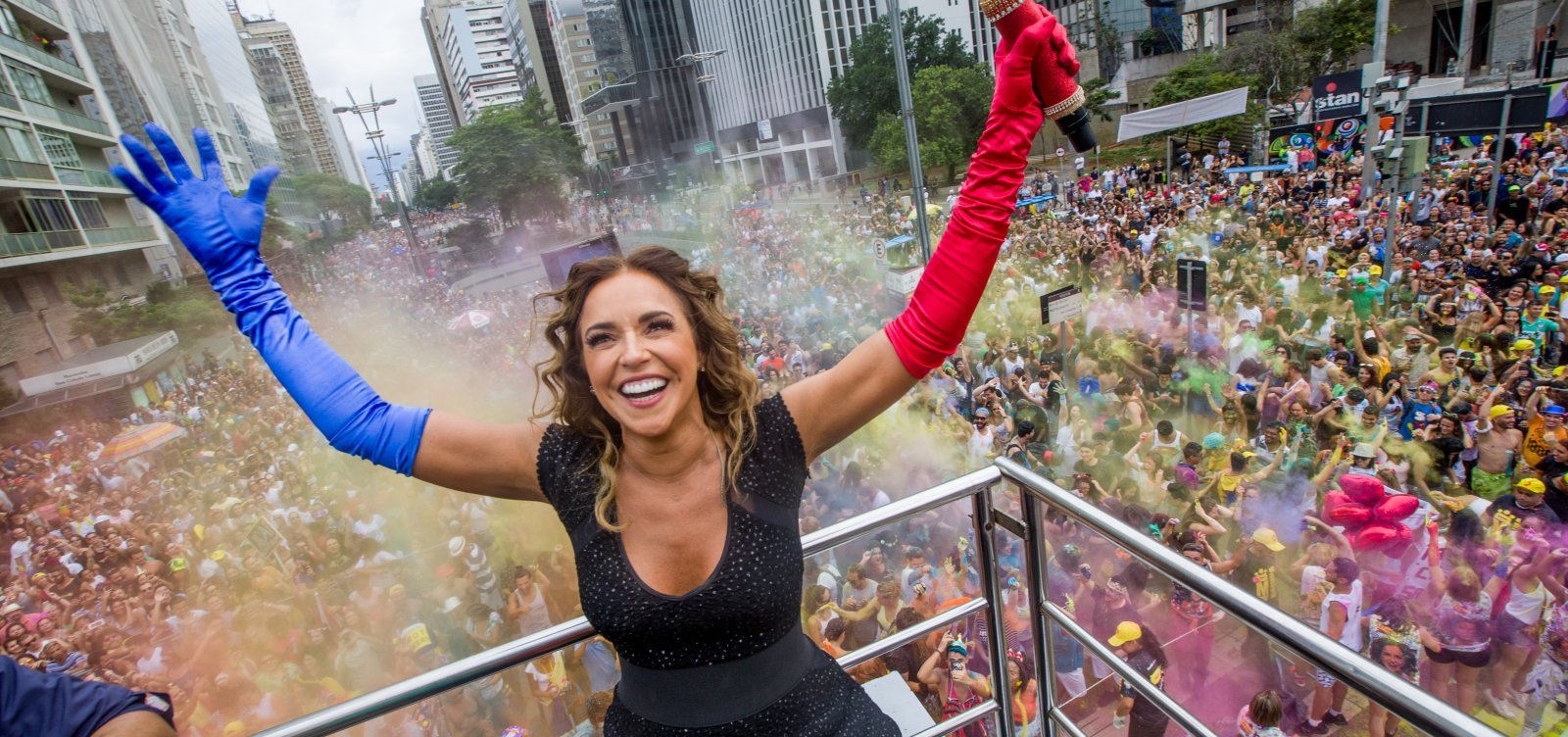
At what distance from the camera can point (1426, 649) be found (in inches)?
146

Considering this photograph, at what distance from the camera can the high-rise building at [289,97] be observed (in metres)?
12.0

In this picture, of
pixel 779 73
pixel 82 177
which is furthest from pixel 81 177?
pixel 779 73

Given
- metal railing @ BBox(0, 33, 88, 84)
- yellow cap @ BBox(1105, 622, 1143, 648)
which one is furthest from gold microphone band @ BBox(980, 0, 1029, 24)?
metal railing @ BBox(0, 33, 88, 84)

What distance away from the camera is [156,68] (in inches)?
351

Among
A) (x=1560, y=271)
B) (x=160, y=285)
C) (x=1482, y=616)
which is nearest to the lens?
(x=1482, y=616)

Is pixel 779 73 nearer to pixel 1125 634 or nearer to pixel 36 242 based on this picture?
pixel 36 242

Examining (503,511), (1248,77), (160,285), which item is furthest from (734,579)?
(1248,77)

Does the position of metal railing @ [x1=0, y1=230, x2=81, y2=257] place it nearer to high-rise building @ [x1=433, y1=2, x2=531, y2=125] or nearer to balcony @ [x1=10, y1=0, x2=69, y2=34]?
balcony @ [x1=10, y1=0, x2=69, y2=34]

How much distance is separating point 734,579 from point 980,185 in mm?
803

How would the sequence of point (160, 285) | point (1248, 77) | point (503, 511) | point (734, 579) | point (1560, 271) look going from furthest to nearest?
point (1248, 77) → point (160, 285) → point (1560, 271) → point (503, 511) → point (734, 579)

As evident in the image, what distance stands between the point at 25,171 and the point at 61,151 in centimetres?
41

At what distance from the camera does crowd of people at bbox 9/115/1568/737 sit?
3.67 meters

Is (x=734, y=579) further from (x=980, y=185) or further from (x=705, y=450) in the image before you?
(x=980, y=185)

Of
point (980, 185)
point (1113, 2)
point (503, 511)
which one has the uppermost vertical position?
point (1113, 2)
